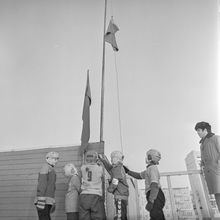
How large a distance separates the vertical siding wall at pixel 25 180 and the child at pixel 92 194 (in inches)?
32.8

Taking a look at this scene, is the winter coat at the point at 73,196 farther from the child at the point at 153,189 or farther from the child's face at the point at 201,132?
the child's face at the point at 201,132

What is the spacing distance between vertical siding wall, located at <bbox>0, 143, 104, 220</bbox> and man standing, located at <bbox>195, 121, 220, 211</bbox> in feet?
5.48

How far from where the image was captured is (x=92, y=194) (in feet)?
10.8

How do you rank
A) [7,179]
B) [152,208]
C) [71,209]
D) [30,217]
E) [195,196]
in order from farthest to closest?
[7,179]
[30,217]
[195,196]
[71,209]
[152,208]

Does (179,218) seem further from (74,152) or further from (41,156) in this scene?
(41,156)

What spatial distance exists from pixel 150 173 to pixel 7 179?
3.09 metres

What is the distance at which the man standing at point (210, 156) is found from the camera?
3.23 metres

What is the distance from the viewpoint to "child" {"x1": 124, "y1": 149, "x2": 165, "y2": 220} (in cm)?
309

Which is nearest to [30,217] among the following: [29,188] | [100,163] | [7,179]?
[29,188]

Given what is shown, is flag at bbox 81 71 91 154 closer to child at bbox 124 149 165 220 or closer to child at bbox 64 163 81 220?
child at bbox 64 163 81 220

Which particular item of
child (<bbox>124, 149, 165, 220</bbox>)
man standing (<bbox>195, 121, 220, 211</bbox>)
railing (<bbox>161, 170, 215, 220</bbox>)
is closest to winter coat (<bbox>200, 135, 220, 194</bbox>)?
man standing (<bbox>195, 121, 220, 211</bbox>)

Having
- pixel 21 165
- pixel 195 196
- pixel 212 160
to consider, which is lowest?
pixel 195 196

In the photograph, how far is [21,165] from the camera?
4.98m

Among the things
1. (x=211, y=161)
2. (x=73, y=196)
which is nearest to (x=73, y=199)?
(x=73, y=196)
